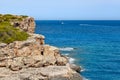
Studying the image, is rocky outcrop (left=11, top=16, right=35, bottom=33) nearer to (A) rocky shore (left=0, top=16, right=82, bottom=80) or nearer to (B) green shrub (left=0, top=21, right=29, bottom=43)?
(B) green shrub (left=0, top=21, right=29, bottom=43)

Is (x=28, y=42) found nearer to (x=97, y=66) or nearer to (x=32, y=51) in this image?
(x=32, y=51)

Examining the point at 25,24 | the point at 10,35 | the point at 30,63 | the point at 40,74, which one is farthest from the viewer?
the point at 25,24

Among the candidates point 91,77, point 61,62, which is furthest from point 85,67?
point 61,62

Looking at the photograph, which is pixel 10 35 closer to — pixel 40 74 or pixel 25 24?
pixel 40 74

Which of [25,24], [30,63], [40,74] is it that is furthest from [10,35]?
[25,24]

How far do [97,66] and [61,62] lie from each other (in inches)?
972

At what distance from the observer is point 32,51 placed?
52.8 metres

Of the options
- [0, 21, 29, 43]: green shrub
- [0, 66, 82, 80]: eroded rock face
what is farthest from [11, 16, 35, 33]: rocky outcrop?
[0, 66, 82, 80]: eroded rock face

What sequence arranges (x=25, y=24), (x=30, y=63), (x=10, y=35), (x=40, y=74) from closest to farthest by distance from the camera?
(x=40, y=74)
(x=30, y=63)
(x=10, y=35)
(x=25, y=24)

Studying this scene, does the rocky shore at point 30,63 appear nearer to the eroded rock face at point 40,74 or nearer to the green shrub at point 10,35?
the eroded rock face at point 40,74

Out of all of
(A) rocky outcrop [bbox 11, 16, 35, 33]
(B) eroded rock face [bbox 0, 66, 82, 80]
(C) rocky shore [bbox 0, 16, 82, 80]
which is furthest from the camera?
(A) rocky outcrop [bbox 11, 16, 35, 33]

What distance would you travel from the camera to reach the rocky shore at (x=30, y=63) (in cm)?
4409

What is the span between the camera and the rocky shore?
4409 centimetres

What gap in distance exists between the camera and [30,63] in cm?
4906
